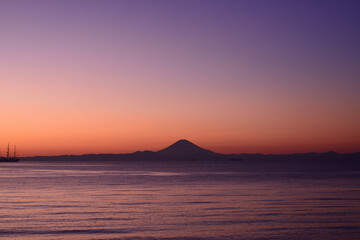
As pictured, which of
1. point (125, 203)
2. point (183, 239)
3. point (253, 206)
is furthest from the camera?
point (125, 203)

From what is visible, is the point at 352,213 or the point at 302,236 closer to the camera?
the point at 302,236

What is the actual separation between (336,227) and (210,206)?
14020 mm

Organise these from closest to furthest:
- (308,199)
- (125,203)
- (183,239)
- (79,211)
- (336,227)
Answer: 1. (183,239)
2. (336,227)
3. (79,211)
4. (125,203)
5. (308,199)

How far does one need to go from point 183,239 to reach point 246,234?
4.30 metres

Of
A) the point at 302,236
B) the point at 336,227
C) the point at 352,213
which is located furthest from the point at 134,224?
the point at 352,213

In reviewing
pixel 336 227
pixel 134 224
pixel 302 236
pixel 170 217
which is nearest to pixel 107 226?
pixel 134 224

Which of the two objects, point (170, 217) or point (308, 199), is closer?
point (170, 217)

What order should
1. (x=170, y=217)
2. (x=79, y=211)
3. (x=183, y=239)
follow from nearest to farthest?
(x=183, y=239), (x=170, y=217), (x=79, y=211)

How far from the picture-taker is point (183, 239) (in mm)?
26016

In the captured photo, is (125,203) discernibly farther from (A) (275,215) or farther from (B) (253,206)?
(A) (275,215)

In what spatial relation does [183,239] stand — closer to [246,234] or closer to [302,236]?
[246,234]

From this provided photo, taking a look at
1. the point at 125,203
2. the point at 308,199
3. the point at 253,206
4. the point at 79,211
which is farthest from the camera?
the point at 308,199

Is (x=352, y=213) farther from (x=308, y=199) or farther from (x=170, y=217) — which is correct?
(x=170, y=217)

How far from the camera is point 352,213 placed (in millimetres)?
36219
